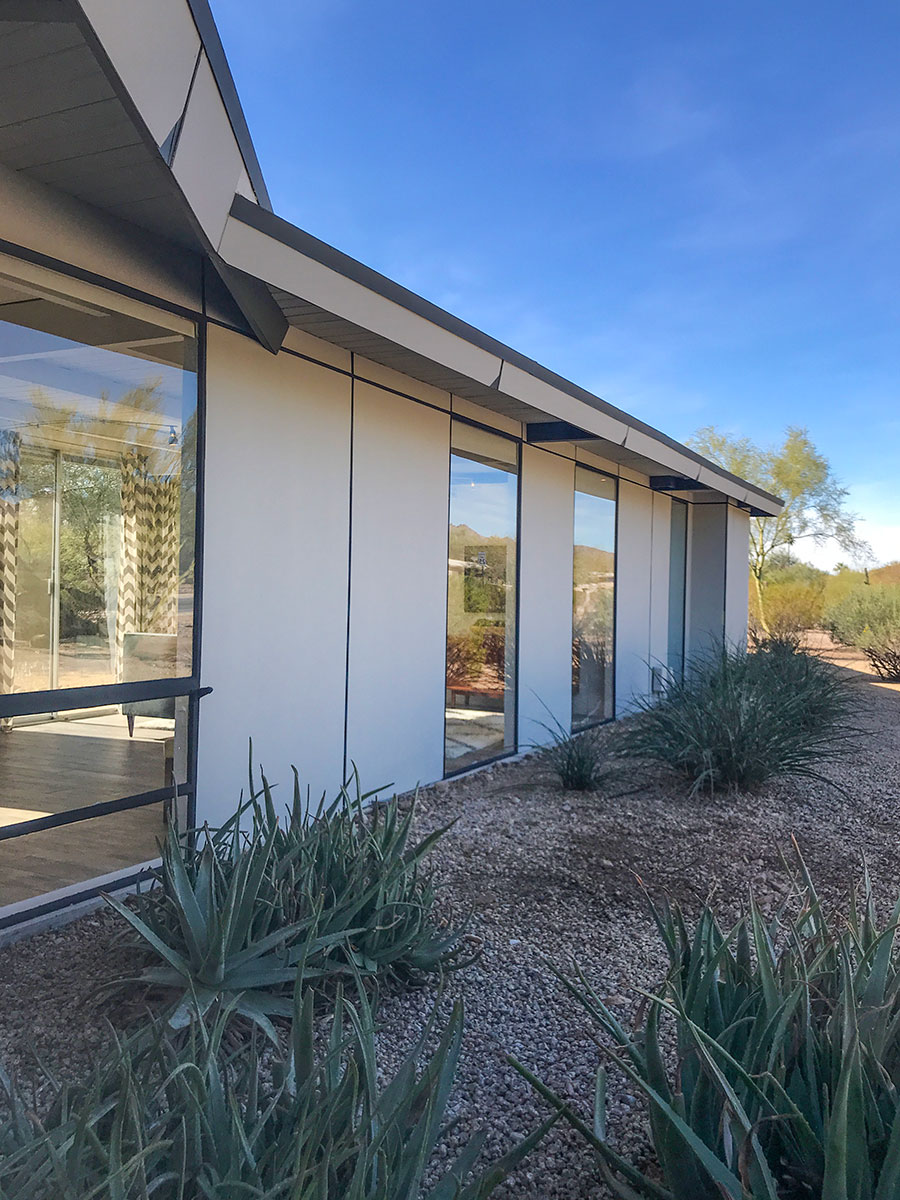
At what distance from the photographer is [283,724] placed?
17.5 feet

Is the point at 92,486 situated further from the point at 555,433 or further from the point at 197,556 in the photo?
the point at 555,433

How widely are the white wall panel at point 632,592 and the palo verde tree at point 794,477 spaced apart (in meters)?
21.3

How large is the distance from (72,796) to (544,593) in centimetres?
534

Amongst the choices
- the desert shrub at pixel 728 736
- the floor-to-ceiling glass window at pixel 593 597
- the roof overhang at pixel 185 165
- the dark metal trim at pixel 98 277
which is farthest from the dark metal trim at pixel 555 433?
the dark metal trim at pixel 98 277

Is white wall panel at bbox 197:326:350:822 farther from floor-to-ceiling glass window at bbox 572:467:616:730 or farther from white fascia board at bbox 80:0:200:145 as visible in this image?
→ floor-to-ceiling glass window at bbox 572:467:616:730

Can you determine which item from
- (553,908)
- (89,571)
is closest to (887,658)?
(553,908)

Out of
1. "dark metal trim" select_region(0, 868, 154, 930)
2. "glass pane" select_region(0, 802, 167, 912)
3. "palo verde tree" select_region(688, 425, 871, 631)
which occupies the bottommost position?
"dark metal trim" select_region(0, 868, 154, 930)

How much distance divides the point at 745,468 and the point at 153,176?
30920 mm

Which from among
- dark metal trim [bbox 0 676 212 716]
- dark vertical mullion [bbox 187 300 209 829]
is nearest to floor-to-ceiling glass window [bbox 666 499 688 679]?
dark vertical mullion [bbox 187 300 209 829]

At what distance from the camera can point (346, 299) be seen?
14.6ft

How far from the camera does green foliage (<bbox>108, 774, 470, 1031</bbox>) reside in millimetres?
2818

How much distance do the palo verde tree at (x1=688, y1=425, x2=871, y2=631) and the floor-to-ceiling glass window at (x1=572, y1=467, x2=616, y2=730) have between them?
74.4 feet

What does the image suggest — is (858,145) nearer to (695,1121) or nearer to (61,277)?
(61,277)

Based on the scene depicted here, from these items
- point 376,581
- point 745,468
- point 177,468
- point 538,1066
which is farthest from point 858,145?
point 538,1066
